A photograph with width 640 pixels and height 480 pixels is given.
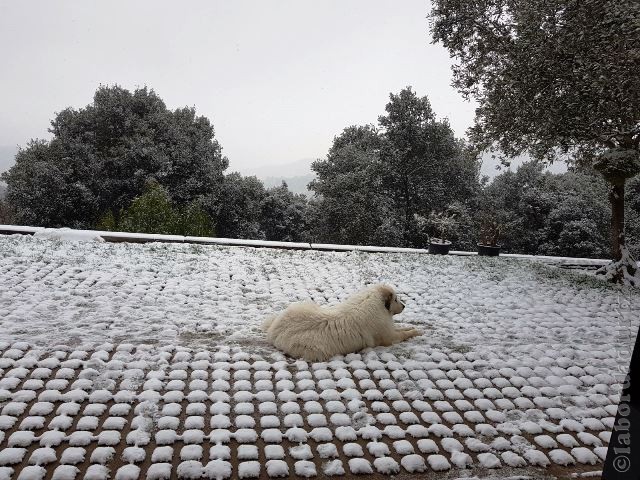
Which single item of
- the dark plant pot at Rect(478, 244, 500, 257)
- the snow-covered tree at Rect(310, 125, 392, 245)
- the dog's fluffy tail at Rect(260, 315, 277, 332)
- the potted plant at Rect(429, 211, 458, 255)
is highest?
the snow-covered tree at Rect(310, 125, 392, 245)

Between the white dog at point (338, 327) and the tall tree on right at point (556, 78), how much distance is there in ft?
15.8

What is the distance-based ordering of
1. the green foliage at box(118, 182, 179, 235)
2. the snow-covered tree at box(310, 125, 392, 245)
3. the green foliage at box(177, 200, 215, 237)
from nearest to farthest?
the green foliage at box(118, 182, 179, 235)
the green foliage at box(177, 200, 215, 237)
the snow-covered tree at box(310, 125, 392, 245)

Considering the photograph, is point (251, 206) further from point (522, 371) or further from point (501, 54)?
point (522, 371)

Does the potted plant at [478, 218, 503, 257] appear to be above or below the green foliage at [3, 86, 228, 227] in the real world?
below

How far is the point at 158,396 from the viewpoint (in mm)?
3938

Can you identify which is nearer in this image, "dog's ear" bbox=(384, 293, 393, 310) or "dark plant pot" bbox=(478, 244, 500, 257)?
"dog's ear" bbox=(384, 293, 393, 310)

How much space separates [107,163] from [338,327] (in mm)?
19023

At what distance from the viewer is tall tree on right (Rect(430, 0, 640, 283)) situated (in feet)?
23.1

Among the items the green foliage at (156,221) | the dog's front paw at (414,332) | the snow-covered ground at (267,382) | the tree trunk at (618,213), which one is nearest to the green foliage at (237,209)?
the green foliage at (156,221)

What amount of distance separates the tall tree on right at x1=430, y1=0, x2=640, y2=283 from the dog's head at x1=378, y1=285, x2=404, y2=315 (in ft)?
15.0

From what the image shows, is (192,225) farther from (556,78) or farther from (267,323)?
(556,78)

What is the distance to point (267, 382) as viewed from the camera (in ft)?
14.2

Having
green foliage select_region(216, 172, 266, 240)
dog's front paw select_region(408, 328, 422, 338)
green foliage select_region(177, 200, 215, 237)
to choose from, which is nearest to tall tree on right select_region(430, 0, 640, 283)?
dog's front paw select_region(408, 328, 422, 338)

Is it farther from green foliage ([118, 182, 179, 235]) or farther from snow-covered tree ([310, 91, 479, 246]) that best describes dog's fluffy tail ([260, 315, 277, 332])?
snow-covered tree ([310, 91, 479, 246])
